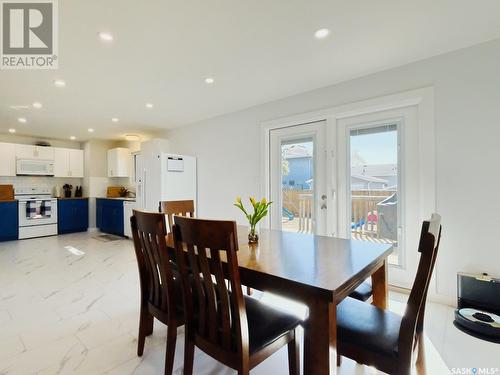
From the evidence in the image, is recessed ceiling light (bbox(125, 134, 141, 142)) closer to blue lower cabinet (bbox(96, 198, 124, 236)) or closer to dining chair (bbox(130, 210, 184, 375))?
blue lower cabinet (bbox(96, 198, 124, 236))

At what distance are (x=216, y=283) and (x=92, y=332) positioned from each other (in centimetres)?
151

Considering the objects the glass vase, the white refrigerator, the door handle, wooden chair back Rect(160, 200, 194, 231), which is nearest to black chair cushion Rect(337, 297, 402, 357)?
the glass vase

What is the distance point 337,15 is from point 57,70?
2758mm

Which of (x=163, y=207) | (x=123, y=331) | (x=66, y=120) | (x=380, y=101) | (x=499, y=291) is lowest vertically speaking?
(x=123, y=331)

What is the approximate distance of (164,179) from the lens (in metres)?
4.35

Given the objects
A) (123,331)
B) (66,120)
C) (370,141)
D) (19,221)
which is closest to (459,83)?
(370,141)

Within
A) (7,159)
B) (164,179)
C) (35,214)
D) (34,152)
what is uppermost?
(34,152)

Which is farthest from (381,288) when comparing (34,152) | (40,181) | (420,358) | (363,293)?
(40,181)

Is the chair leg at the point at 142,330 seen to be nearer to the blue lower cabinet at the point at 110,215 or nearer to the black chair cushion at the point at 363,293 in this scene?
the black chair cushion at the point at 363,293

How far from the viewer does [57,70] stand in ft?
8.53

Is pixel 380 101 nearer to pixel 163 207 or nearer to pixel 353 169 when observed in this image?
pixel 353 169

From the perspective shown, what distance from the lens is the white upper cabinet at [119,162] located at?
614 cm

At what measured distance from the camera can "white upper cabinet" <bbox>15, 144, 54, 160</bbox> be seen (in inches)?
216

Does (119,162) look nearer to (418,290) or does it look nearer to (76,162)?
(76,162)
